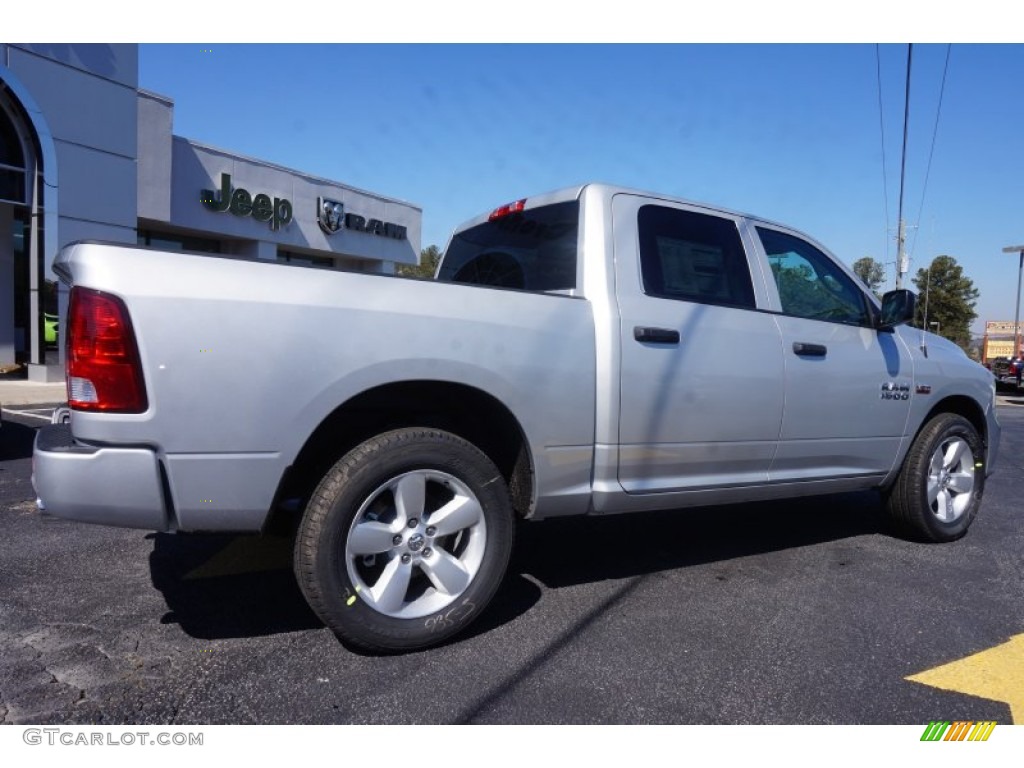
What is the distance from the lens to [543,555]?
4.02 m

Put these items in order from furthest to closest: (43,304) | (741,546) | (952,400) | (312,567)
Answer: (43,304) < (952,400) < (741,546) < (312,567)

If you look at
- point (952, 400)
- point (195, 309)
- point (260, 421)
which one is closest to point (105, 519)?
point (260, 421)

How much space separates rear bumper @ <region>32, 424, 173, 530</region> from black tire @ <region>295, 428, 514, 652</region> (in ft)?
1.67

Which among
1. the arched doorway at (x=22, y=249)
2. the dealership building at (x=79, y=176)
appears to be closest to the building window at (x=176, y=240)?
the dealership building at (x=79, y=176)

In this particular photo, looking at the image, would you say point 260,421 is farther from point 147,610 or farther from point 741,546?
point 741,546

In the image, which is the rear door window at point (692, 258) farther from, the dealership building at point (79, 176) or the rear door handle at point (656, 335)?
the dealership building at point (79, 176)

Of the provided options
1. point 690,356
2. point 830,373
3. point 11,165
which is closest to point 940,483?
point 830,373

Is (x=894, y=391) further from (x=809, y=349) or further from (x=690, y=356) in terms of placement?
(x=690, y=356)

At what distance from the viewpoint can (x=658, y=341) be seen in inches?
126

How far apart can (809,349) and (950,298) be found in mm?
40825

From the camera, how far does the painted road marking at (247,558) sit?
3.55 m

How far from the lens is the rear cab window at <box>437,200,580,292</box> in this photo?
3361 mm

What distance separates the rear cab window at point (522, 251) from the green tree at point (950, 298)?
3955cm

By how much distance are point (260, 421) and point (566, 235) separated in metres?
1.66
